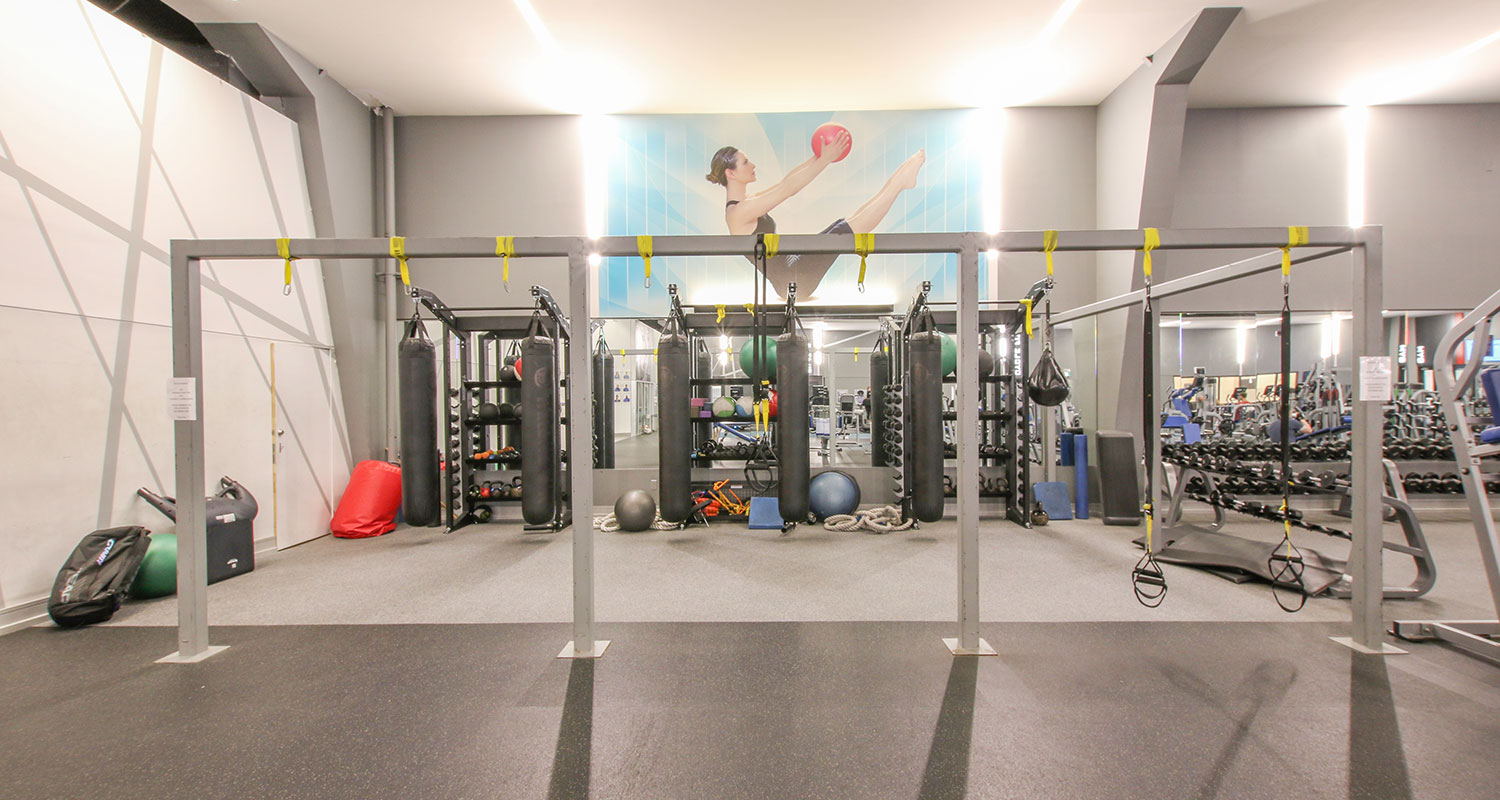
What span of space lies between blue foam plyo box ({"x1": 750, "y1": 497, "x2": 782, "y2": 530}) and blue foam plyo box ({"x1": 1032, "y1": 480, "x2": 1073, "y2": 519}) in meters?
2.75

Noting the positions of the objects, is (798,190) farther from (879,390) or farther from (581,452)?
(581,452)

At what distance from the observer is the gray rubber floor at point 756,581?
3201 millimetres

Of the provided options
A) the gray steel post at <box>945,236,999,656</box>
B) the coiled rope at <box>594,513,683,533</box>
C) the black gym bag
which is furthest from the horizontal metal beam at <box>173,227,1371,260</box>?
the coiled rope at <box>594,513,683,533</box>

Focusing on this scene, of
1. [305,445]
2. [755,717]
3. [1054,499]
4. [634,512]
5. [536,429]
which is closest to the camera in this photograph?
[755,717]

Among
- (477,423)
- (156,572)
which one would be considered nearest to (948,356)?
(477,423)

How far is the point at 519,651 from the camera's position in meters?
2.73

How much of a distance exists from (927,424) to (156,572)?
200 inches

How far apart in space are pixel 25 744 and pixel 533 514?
2681mm

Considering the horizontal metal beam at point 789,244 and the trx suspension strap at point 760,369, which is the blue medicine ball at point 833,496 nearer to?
the trx suspension strap at point 760,369

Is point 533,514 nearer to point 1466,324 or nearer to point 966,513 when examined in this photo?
point 966,513

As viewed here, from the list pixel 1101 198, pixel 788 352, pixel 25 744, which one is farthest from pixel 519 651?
pixel 1101 198

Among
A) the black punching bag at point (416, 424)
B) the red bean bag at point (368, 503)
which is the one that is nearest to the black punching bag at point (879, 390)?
the black punching bag at point (416, 424)

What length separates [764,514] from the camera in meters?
5.37

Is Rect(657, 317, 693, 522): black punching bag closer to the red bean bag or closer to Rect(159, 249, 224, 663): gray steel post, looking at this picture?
Rect(159, 249, 224, 663): gray steel post
